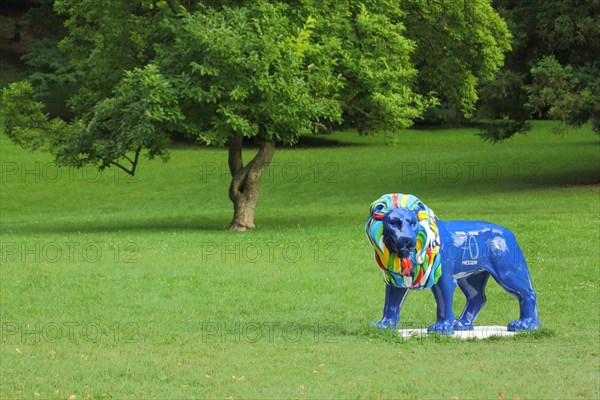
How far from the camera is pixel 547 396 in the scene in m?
9.68

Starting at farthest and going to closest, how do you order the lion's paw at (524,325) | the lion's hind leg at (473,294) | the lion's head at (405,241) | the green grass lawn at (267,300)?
the lion's hind leg at (473,294) → the lion's paw at (524,325) → the lion's head at (405,241) → the green grass lawn at (267,300)

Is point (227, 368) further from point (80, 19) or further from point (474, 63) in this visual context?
point (80, 19)

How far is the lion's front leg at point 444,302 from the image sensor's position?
1255cm

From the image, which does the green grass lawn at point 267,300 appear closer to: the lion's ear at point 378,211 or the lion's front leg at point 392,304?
the lion's front leg at point 392,304

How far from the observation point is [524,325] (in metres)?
13.1

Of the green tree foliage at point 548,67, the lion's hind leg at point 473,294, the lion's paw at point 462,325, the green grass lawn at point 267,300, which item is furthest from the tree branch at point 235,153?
the lion's paw at point 462,325

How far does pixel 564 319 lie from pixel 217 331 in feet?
17.8

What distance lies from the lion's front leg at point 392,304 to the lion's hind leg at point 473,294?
0.98 meters

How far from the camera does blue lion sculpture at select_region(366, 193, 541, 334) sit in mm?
12086

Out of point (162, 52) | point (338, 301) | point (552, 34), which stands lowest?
point (338, 301)

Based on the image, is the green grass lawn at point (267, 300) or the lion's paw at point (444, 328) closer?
the green grass lawn at point (267, 300)

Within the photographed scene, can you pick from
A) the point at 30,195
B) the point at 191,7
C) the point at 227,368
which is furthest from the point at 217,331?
the point at 30,195

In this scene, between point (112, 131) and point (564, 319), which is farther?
point (112, 131)

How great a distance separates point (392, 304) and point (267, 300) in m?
4.42
